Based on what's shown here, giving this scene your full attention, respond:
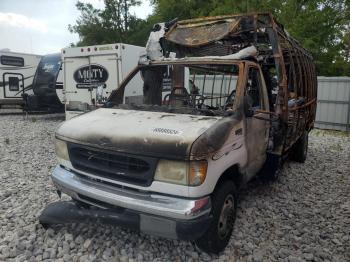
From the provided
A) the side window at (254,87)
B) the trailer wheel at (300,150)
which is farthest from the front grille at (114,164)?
the trailer wheel at (300,150)

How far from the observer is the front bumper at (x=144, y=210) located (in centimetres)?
297

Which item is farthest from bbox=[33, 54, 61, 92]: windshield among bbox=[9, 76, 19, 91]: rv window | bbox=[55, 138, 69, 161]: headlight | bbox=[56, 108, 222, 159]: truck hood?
bbox=[56, 108, 222, 159]: truck hood

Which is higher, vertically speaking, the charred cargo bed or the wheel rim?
the charred cargo bed

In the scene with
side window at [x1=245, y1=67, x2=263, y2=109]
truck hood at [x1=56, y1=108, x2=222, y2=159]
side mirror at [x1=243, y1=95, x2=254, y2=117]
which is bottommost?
truck hood at [x1=56, y1=108, x2=222, y2=159]

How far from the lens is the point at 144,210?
3061 millimetres

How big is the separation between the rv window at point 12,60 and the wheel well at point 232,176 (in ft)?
49.2

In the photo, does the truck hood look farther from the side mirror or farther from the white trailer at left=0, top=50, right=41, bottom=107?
the white trailer at left=0, top=50, right=41, bottom=107

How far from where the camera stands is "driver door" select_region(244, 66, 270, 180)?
404 centimetres

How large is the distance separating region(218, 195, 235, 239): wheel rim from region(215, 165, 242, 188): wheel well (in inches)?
8.1

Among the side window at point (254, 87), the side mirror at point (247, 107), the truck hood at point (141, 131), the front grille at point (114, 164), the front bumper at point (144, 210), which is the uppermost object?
the side window at point (254, 87)

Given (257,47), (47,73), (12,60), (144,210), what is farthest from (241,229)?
(12,60)

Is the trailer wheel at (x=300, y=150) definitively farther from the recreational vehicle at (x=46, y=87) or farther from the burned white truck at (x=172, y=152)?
the recreational vehicle at (x=46, y=87)

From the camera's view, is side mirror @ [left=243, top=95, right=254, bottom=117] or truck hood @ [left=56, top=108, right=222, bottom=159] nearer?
truck hood @ [left=56, top=108, right=222, bottom=159]

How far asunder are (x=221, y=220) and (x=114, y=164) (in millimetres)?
1256
